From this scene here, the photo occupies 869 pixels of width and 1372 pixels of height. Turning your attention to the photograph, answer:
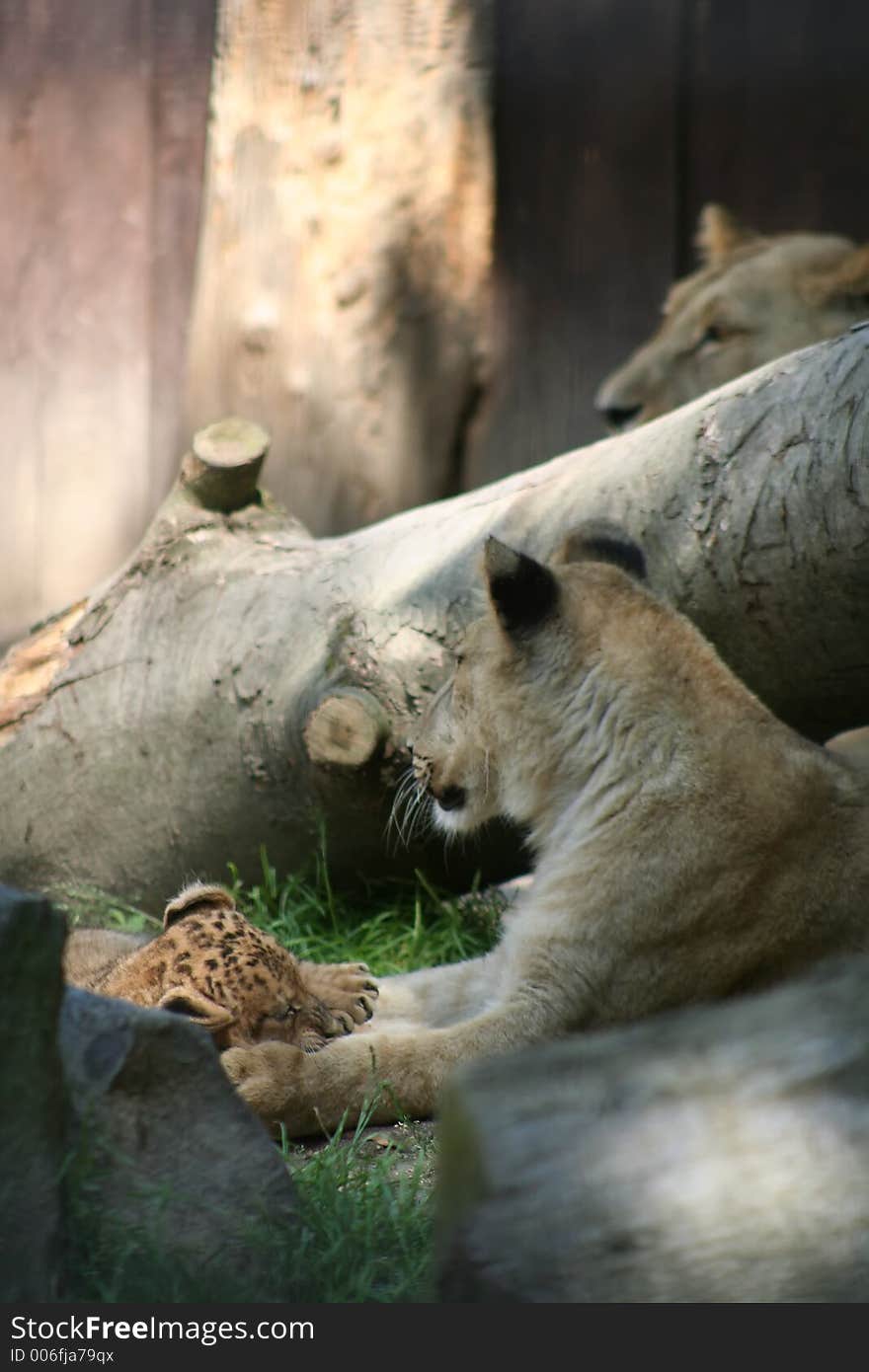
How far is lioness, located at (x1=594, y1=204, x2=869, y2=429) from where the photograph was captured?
5973mm

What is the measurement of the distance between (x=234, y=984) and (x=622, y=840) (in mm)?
909

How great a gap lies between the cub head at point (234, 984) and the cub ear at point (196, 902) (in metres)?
0.03

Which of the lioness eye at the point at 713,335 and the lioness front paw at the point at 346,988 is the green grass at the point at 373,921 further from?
the lioness eye at the point at 713,335

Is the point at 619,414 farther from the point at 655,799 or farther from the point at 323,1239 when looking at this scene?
the point at 323,1239

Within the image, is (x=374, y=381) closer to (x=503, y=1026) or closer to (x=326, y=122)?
(x=326, y=122)

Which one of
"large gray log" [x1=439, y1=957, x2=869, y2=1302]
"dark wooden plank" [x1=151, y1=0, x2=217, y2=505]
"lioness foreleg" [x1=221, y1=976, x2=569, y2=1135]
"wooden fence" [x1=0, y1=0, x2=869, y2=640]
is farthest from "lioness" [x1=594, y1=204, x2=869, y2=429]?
"large gray log" [x1=439, y1=957, x2=869, y2=1302]

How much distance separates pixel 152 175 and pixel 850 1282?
6863 mm

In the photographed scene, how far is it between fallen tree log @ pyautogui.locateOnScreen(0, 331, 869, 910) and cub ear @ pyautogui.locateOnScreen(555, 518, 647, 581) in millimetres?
166

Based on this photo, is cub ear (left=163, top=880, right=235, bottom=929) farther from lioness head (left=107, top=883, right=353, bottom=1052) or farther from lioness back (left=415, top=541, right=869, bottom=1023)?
lioness back (left=415, top=541, right=869, bottom=1023)

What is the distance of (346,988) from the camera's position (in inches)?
164

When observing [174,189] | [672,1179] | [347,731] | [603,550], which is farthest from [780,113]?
[672,1179]

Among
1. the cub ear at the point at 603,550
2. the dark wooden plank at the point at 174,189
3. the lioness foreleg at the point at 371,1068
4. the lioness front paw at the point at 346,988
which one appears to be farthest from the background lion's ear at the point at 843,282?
the lioness foreleg at the point at 371,1068

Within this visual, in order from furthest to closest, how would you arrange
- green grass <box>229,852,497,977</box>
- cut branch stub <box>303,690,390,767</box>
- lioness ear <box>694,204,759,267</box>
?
lioness ear <box>694,204,759,267</box>
green grass <box>229,852,497,977</box>
cut branch stub <box>303,690,390,767</box>

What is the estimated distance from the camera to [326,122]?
6500mm
